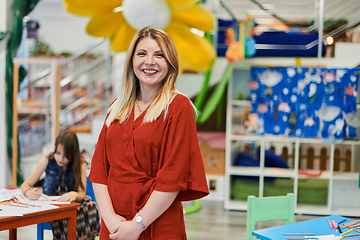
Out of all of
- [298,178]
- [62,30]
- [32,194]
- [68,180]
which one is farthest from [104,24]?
[62,30]

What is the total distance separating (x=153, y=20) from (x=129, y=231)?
2.12 meters

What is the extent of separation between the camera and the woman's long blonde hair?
48.5 inches

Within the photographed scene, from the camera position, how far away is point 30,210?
6.34 feet

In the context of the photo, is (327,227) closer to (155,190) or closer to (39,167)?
(155,190)

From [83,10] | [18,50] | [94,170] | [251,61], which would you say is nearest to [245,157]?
[251,61]

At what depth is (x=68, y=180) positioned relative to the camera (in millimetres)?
2564

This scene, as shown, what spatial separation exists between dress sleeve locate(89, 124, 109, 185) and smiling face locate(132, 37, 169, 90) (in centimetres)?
26

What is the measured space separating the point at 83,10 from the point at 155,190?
7.88ft

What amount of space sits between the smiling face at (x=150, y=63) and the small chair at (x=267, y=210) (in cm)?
102

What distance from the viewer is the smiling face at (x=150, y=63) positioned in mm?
1230

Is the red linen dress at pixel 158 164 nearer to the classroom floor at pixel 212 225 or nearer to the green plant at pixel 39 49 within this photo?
the classroom floor at pixel 212 225

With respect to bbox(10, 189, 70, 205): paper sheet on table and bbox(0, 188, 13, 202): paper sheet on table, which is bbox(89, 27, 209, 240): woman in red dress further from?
bbox(0, 188, 13, 202): paper sheet on table

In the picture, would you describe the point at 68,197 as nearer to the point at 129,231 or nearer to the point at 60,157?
the point at 60,157

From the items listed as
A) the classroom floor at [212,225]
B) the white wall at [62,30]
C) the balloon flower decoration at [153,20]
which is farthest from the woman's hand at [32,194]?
the white wall at [62,30]
